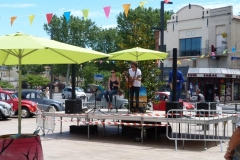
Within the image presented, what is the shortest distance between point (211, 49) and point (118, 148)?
34.1m

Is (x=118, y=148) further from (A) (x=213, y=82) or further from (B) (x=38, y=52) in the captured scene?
(A) (x=213, y=82)

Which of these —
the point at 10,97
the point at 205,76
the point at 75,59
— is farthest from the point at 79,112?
the point at 205,76

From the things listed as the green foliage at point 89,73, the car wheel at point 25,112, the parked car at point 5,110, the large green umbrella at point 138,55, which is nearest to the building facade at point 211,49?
the car wheel at point 25,112

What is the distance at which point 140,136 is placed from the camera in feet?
40.7

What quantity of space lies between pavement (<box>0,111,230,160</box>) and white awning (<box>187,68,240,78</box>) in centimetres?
2840

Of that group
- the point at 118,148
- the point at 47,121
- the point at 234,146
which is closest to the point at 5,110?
the point at 47,121

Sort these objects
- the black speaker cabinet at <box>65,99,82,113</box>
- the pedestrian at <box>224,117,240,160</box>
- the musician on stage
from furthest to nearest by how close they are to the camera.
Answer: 1. the black speaker cabinet at <box>65,99,82,113</box>
2. the musician on stage
3. the pedestrian at <box>224,117,240,160</box>

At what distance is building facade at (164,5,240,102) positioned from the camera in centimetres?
4181

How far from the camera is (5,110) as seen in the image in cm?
1905

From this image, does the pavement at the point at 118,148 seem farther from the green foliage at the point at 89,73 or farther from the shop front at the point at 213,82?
the green foliage at the point at 89,73

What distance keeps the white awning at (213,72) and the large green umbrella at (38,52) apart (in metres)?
34.5

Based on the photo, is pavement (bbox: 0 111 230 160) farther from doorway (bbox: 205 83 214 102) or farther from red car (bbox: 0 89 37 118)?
doorway (bbox: 205 83 214 102)

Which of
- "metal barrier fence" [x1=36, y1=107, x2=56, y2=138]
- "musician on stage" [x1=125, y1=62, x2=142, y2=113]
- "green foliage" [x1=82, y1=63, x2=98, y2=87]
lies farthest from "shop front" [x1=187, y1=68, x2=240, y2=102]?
"metal barrier fence" [x1=36, y1=107, x2=56, y2=138]

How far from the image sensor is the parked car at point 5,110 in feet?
62.2
